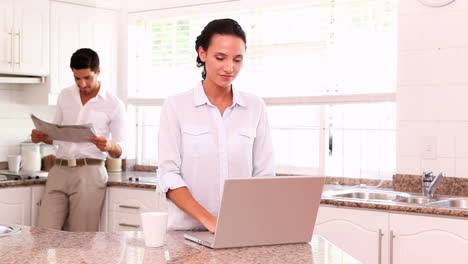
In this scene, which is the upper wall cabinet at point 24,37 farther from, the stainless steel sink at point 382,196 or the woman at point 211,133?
the woman at point 211,133

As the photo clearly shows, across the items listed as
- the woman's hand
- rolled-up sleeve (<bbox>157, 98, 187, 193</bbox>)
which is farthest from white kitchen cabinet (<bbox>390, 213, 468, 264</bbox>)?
the woman's hand

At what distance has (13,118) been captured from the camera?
5.17 metres

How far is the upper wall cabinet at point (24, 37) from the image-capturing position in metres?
4.70

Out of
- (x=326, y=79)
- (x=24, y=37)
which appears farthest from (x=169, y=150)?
(x=24, y=37)

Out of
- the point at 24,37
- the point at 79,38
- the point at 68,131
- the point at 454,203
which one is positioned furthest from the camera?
the point at 79,38

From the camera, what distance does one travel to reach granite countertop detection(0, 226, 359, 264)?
2082 millimetres

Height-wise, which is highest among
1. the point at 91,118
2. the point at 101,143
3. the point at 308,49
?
the point at 308,49

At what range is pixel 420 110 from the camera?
4055mm

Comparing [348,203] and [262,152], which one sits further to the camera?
[348,203]

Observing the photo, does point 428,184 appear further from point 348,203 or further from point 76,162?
point 76,162

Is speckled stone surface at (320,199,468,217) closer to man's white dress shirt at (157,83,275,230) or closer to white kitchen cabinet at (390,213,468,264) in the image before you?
white kitchen cabinet at (390,213,468,264)

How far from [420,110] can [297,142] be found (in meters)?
0.94

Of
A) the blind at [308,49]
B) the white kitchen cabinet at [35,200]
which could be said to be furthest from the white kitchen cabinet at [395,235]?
the white kitchen cabinet at [35,200]

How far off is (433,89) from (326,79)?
762 mm
